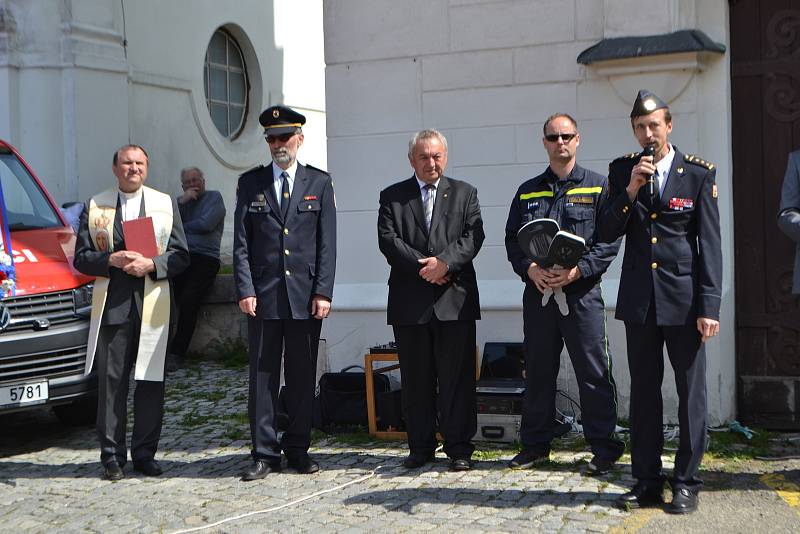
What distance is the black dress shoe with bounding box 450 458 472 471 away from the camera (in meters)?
6.45

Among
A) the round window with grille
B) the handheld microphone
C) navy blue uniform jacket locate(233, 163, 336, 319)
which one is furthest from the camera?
the round window with grille

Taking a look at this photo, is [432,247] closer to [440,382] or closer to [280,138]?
[440,382]

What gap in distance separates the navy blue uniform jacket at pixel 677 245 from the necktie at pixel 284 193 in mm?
1973

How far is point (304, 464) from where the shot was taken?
258 inches

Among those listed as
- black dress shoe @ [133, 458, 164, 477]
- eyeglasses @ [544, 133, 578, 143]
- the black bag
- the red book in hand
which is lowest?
black dress shoe @ [133, 458, 164, 477]

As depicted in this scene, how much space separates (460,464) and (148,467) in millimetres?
1858

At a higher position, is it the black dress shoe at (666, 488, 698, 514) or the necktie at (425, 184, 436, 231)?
the necktie at (425, 184, 436, 231)

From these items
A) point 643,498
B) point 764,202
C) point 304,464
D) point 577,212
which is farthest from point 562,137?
point 304,464

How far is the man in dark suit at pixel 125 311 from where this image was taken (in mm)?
6691

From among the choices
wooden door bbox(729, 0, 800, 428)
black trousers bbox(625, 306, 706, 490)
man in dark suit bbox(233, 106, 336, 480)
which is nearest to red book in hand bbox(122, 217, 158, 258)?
man in dark suit bbox(233, 106, 336, 480)

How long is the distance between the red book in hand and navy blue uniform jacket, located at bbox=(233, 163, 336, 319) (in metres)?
0.53

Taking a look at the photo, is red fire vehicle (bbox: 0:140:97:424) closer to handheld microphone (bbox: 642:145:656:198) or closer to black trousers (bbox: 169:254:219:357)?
black trousers (bbox: 169:254:219:357)

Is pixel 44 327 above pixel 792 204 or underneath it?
underneath

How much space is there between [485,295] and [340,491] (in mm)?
2303
